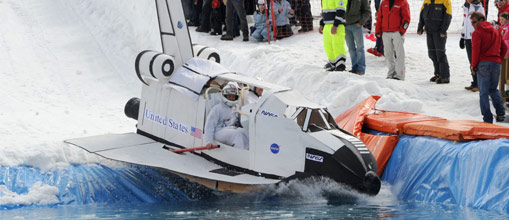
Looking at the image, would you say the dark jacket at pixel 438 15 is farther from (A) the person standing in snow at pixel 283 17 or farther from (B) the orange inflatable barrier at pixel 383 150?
(A) the person standing in snow at pixel 283 17

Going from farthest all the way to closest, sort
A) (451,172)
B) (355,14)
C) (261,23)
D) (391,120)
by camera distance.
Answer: (261,23) < (355,14) < (391,120) < (451,172)

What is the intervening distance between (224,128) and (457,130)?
317 centimetres

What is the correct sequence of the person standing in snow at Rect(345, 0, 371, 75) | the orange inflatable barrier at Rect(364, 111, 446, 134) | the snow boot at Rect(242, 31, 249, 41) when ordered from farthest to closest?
the snow boot at Rect(242, 31, 249, 41) → the person standing in snow at Rect(345, 0, 371, 75) → the orange inflatable barrier at Rect(364, 111, 446, 134)

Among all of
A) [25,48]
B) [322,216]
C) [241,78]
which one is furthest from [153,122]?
[25,48]

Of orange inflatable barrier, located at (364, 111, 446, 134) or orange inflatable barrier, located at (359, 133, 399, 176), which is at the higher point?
orange inflatable barrier, located at (364, 111, 446, 134)

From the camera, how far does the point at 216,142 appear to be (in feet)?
34.8

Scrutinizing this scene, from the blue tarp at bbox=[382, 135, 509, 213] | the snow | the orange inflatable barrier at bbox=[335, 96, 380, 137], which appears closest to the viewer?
the blue tarp at bbox=[382, 135, 509, 213]

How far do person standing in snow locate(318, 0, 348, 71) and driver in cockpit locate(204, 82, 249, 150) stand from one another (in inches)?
182

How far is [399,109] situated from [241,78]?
321 cm

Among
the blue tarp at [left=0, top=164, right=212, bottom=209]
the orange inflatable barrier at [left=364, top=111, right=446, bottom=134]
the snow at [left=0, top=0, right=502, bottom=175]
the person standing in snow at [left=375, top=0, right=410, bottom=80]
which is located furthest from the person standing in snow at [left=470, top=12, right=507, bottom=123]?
the blue tarp at [left=0, top=164, right=212, bottom=209]

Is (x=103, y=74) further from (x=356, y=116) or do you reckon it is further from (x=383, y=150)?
(x=383, y=150)

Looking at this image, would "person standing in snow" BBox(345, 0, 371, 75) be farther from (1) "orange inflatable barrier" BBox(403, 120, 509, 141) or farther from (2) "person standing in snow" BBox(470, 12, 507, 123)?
(1) "orange inflatable barrier" BBox(403, 120, 509, 141)

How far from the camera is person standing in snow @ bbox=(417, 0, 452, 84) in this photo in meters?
14.7

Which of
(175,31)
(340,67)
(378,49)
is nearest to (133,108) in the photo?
(175,31)
